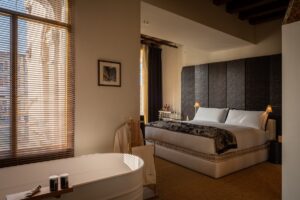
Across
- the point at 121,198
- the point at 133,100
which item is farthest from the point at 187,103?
the point at 121,198

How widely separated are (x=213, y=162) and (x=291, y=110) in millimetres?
1587

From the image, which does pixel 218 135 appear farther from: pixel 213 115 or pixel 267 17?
pixel 267 17

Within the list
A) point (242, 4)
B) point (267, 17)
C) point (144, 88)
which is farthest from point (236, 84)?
point (144, 88)

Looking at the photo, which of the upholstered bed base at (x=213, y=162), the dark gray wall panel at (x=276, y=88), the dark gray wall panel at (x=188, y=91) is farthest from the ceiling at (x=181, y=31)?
the upholstered bed base at (x=213, y=162)

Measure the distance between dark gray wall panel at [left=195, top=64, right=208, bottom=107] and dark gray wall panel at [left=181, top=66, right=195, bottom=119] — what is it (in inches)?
5.6

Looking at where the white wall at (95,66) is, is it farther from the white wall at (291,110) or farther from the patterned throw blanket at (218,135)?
the white wall at (291,110)

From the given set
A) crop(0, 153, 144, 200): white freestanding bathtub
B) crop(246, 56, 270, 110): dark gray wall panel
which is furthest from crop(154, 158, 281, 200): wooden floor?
crop(246, 56, 270, 110): dark gray wall panel

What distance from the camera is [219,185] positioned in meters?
2.94

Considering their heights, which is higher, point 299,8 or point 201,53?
point 201,53

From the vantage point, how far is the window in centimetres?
197

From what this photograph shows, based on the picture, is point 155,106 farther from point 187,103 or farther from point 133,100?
point 133,100

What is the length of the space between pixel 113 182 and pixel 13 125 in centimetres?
→ 112

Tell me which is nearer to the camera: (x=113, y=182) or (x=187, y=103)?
(x=113, y=182)

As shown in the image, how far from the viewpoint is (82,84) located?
2.36 m
